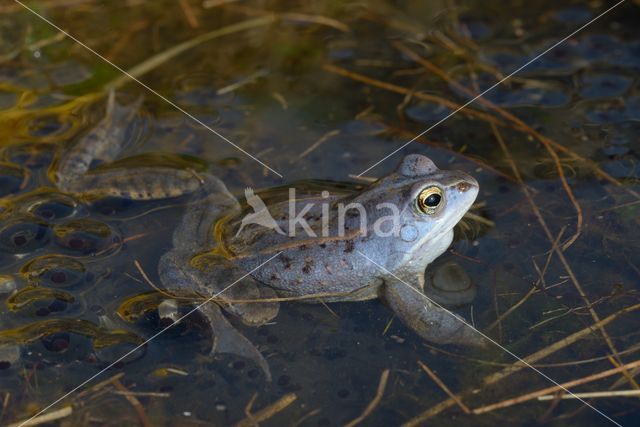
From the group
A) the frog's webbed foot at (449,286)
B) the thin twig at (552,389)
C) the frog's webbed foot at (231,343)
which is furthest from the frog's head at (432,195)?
the frog's webbed foot at (231,343)

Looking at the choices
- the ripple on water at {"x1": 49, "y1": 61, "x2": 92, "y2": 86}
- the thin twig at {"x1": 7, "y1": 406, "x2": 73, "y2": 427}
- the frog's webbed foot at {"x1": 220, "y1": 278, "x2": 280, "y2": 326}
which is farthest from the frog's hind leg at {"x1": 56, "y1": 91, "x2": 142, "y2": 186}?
the thin twig at {"x1": 7, "y1": 406, "x2": 73, "y2": 427}

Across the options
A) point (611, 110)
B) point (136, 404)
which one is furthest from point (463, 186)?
point (136, 404)

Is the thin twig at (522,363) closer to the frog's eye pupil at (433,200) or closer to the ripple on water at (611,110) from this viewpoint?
the frog's eye pupil at (433,200)

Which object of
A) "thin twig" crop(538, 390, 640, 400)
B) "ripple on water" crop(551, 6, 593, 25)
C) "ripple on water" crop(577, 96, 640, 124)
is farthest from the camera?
"ripple on water" crop(551, 6, 593, 25)

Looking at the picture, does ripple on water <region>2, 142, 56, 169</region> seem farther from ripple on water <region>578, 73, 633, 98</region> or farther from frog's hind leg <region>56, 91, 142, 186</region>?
ripple on water <region>578, 73, 633, 98</region>

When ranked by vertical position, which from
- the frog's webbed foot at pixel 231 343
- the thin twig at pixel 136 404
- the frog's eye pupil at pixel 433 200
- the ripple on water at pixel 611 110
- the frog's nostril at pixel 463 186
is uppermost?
the frog's nostril at pixel 463 186
